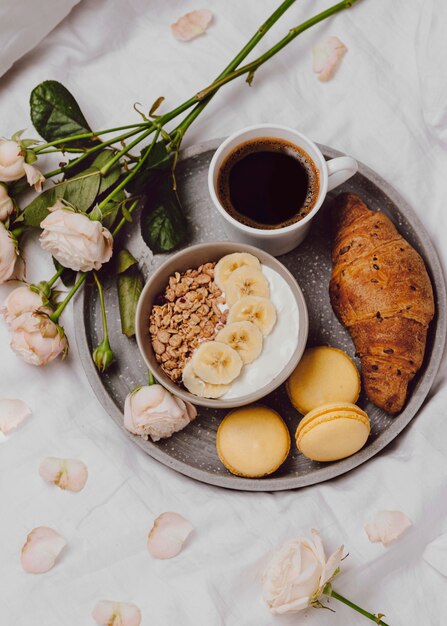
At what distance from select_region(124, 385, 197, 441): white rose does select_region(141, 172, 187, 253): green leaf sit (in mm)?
263

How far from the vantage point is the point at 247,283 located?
4.06ft

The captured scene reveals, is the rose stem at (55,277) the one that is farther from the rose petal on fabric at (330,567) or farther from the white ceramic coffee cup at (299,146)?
the rose petal on fabric at (330,567)

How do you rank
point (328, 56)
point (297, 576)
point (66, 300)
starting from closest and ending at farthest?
1. point (297, 576)
2. point (66, 300)
3. point (328, 56)

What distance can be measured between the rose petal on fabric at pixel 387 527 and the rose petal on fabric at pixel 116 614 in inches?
16.5

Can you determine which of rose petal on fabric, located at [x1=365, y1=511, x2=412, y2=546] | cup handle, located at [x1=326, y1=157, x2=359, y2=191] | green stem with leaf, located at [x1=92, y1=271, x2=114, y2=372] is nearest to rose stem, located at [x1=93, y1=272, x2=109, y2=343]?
green stem with leaf, located at [x1=92, y1=271, x2=114, y2=372]

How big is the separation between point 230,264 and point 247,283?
0.05 metres

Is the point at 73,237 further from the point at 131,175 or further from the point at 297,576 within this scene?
the point at 297,576

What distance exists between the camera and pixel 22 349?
1.22 meters

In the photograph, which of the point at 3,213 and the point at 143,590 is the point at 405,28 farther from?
the point at 143,590

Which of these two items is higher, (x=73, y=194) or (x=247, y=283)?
(x=73, y=194)

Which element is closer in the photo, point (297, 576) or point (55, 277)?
point (297, 576)

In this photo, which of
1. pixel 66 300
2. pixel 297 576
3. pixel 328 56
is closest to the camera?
pixel 297 576

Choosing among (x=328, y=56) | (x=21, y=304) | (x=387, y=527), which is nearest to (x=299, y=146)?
(x=328, y=56)

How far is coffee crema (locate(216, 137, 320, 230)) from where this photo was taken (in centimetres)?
128
